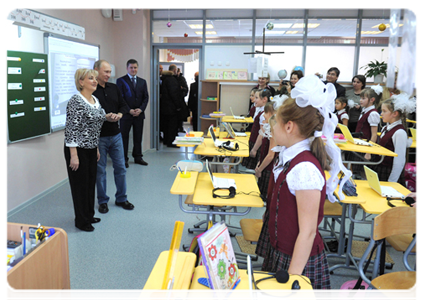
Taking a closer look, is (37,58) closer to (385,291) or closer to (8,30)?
(8,30)

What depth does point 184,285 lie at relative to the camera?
123 centimetres

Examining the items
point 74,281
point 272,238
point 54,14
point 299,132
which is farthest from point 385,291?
point 54,14

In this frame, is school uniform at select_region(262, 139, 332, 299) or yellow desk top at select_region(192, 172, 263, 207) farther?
yellow desk top at select_region(192, 172, 263, 207)

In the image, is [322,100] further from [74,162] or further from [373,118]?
[373,118]

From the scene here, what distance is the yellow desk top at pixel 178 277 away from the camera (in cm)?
119

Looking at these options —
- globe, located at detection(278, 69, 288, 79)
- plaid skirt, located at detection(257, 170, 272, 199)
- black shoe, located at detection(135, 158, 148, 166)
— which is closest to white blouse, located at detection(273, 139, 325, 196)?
plaid skirt, located at detection(257, 170, 272, 199)

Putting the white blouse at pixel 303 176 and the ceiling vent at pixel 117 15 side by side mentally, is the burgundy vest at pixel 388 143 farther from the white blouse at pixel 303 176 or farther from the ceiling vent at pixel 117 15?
the ceiling vent at pixel 117 15

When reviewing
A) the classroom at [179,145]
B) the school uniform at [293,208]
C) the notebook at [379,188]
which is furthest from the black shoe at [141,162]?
the school uniform at [293,208]

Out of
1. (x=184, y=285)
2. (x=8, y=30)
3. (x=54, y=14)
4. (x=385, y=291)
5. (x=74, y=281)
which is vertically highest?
(x=54, y=14)

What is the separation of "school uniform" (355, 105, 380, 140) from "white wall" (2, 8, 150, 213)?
4161 mm

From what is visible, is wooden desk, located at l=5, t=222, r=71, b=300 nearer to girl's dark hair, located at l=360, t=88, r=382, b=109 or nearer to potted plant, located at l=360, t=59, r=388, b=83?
girl's dark hair, located at l=360, t=88, r=382, b=109

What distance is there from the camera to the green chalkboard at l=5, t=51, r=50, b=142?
3498 mm

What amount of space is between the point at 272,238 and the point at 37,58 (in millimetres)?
3615

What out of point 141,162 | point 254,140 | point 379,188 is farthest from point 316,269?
point 141,162
